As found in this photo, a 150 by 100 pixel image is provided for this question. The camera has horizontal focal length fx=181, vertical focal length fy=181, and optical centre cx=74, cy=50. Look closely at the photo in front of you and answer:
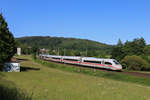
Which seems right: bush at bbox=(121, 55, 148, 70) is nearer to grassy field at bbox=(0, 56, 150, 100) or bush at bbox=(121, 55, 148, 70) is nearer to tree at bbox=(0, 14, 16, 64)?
grassy field at bbox=(0, 56, 150, 100)

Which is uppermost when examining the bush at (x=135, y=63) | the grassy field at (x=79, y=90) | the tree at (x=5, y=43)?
the tree at (x=5, y=43)

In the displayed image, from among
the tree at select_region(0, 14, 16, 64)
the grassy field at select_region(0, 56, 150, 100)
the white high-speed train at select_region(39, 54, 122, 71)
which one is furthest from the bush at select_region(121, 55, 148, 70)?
the tree at select_region(0, 14, 16, 64)

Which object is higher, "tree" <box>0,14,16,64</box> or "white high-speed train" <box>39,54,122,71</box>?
"tree" <box>0,14,16,64</box>

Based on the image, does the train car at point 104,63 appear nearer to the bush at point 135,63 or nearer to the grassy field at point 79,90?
the grassy field at point 79,90

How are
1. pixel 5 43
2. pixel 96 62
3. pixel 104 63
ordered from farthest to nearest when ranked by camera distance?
pixel 96 62 → pixel 104 63 → pixel 5 43

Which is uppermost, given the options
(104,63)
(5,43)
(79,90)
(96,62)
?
(5,43)

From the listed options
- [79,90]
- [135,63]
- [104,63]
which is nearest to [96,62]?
[104,63]

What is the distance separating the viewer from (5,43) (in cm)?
3444

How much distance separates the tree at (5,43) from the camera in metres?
33.7

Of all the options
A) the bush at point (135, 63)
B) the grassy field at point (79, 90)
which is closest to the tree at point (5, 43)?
the grassy field at point (79, 90)

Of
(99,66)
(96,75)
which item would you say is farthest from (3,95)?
(99,66)

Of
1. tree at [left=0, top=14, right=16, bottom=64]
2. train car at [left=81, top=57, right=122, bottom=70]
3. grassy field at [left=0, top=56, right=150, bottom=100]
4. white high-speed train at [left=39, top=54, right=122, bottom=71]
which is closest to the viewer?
grassy field at [left=0, top=56, right=150, bottom=100]

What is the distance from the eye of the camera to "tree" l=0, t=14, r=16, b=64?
3366 cm

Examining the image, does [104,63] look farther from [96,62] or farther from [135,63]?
[135,63]
